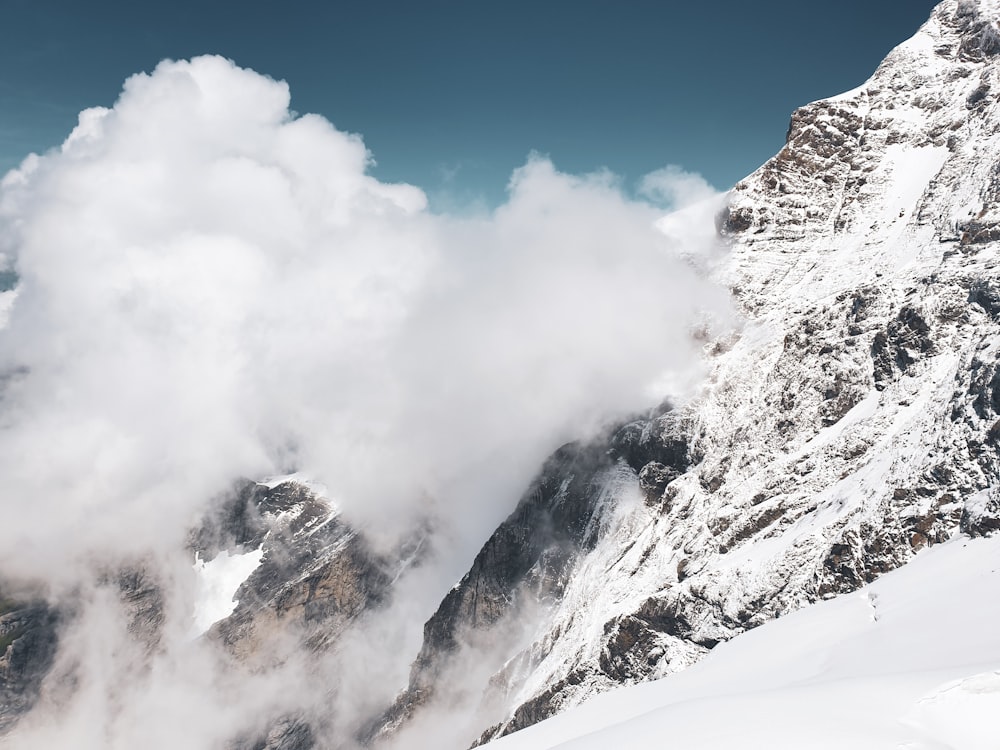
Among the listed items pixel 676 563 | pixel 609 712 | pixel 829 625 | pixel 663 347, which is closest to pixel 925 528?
pixel 829 625

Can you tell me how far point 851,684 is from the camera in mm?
17312

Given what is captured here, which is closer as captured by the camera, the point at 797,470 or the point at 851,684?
the point at 851,684

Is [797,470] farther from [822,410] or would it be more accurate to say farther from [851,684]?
[851,684]

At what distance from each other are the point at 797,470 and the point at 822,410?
32.8 ft

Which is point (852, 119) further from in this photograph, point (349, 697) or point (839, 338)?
point (349, 697)

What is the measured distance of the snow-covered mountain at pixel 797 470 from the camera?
4100 centimetres

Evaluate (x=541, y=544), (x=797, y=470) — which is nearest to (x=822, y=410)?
(x=797, y=470)

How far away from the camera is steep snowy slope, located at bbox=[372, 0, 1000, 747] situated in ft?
167

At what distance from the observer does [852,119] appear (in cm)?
10769

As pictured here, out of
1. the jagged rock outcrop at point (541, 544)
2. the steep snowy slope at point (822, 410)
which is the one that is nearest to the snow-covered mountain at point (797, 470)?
the steep snowy slope at point (822, 410)

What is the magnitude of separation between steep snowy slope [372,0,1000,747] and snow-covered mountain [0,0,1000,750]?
296 mm

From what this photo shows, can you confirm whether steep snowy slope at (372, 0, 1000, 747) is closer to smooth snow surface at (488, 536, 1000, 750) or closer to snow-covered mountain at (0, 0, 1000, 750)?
snow-covered mountain at (0, 0, 1000, 750)

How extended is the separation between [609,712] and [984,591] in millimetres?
17789

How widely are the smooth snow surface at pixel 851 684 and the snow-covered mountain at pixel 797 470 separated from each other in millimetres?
323
